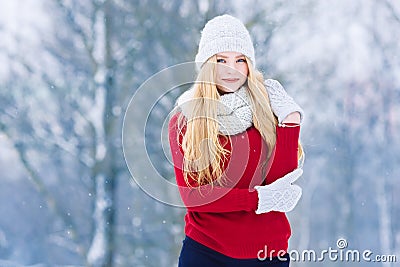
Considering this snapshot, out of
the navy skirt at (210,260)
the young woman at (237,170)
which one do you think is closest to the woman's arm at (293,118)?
the young woman at (237,170)

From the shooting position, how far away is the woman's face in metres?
1.19

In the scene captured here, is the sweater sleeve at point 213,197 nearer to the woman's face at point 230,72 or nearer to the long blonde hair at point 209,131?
the long blonde hair at point 209,131

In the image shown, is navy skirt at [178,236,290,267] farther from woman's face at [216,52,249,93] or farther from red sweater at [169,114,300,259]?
woman's face at [216,52,249,93]

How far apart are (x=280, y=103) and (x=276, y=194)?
18 centimetres

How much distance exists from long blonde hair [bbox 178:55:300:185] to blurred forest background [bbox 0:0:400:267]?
159 centimetres

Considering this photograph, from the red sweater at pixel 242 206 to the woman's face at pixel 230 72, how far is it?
11cm

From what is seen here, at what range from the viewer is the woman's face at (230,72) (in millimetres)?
1187

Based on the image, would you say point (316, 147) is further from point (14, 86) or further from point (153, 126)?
point (14, 86)

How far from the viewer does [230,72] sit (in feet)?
3.89

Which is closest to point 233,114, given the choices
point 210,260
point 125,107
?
point 210,260

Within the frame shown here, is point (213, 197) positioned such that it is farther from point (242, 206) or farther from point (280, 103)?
point (280, 103)

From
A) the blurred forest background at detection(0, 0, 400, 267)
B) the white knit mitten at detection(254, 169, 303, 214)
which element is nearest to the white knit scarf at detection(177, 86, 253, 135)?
the white knit mitten at detection(254, 169, 303, 214)

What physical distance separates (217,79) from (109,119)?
1.65 m

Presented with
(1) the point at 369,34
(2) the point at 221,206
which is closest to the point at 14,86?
(1) the point at 369,34
